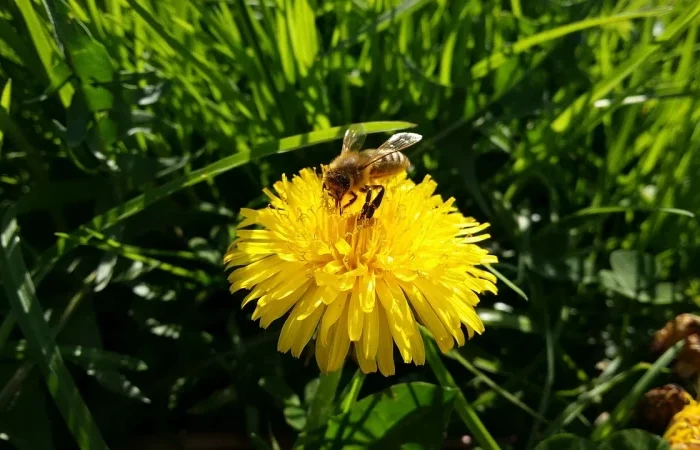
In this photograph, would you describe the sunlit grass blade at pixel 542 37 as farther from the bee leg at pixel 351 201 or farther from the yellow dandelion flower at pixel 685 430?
the yellow dandelion flower at pixel 685 430

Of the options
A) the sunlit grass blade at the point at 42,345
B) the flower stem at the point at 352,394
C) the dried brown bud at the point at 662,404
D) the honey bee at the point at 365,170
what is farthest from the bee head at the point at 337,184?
the dried brown bud at the point at 662,404

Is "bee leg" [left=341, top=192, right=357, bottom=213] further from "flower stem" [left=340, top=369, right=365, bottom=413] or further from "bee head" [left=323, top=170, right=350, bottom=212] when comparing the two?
"flower stem" [left=340, top=369, right=365, bottom=413]

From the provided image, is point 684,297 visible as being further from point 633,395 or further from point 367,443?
point 367,443

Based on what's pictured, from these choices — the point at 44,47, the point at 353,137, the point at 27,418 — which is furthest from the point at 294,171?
the point at 27,418

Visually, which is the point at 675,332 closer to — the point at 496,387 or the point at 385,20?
the point at 496,387

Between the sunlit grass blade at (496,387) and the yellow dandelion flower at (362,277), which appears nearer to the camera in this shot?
the yellow dandelion flower at (362,277)

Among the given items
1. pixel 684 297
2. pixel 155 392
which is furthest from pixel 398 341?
pixel 684 297
